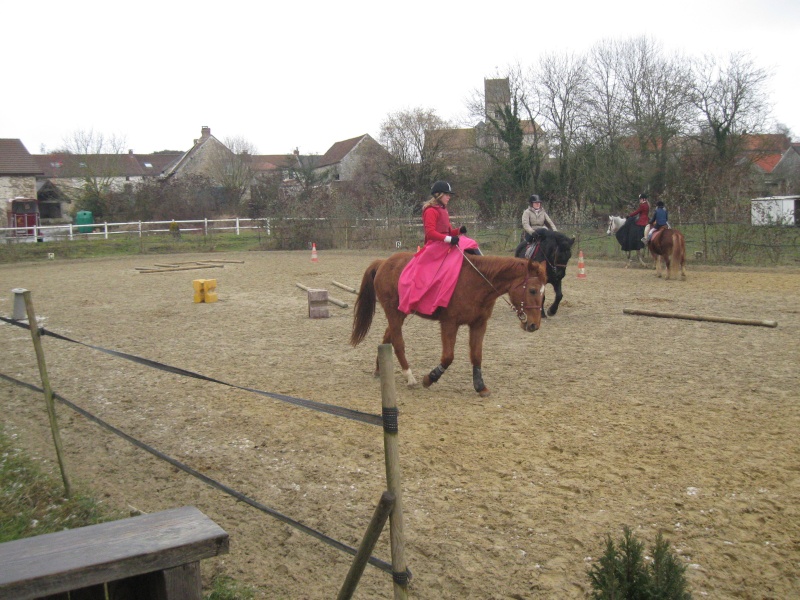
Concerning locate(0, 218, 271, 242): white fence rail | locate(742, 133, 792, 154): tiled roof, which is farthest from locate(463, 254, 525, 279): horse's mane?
locate(742, 133, 792, 154): tiled roof

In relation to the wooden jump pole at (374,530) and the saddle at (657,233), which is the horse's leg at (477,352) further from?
the saddle at (657,233)

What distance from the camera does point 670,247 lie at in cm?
1700

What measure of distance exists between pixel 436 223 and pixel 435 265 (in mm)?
468

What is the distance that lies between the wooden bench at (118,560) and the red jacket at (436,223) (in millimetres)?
4912

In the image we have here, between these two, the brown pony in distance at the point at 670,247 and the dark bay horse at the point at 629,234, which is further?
the dark bay horse at the point at 629,234

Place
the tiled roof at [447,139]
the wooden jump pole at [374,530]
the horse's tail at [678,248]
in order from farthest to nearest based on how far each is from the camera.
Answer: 1. the tiled roof at [447,139]
2. the horse's tail at [678,248]
3. the wooden jump pole at [374,530]

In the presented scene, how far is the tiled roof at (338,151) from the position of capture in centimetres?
6406

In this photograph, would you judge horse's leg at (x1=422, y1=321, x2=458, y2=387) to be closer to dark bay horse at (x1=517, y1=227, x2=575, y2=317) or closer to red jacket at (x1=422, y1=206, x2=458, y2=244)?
red jacket at (x1=422, y1=206, x2=458, y2=244)

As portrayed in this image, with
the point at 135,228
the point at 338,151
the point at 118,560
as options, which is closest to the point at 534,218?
the point at 118,560

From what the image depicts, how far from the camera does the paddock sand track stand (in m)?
3.74

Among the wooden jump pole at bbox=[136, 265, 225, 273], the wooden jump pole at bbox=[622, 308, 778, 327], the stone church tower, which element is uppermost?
the stone church tower

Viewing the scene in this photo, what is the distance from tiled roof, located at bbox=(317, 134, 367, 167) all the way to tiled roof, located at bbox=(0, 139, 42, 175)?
26.2 meters

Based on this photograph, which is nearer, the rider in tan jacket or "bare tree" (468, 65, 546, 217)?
the rider in tan jacket

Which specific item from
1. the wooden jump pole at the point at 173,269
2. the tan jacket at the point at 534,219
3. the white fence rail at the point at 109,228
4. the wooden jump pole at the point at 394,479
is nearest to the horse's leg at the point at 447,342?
the wooden jump pole at the point at 394,479
